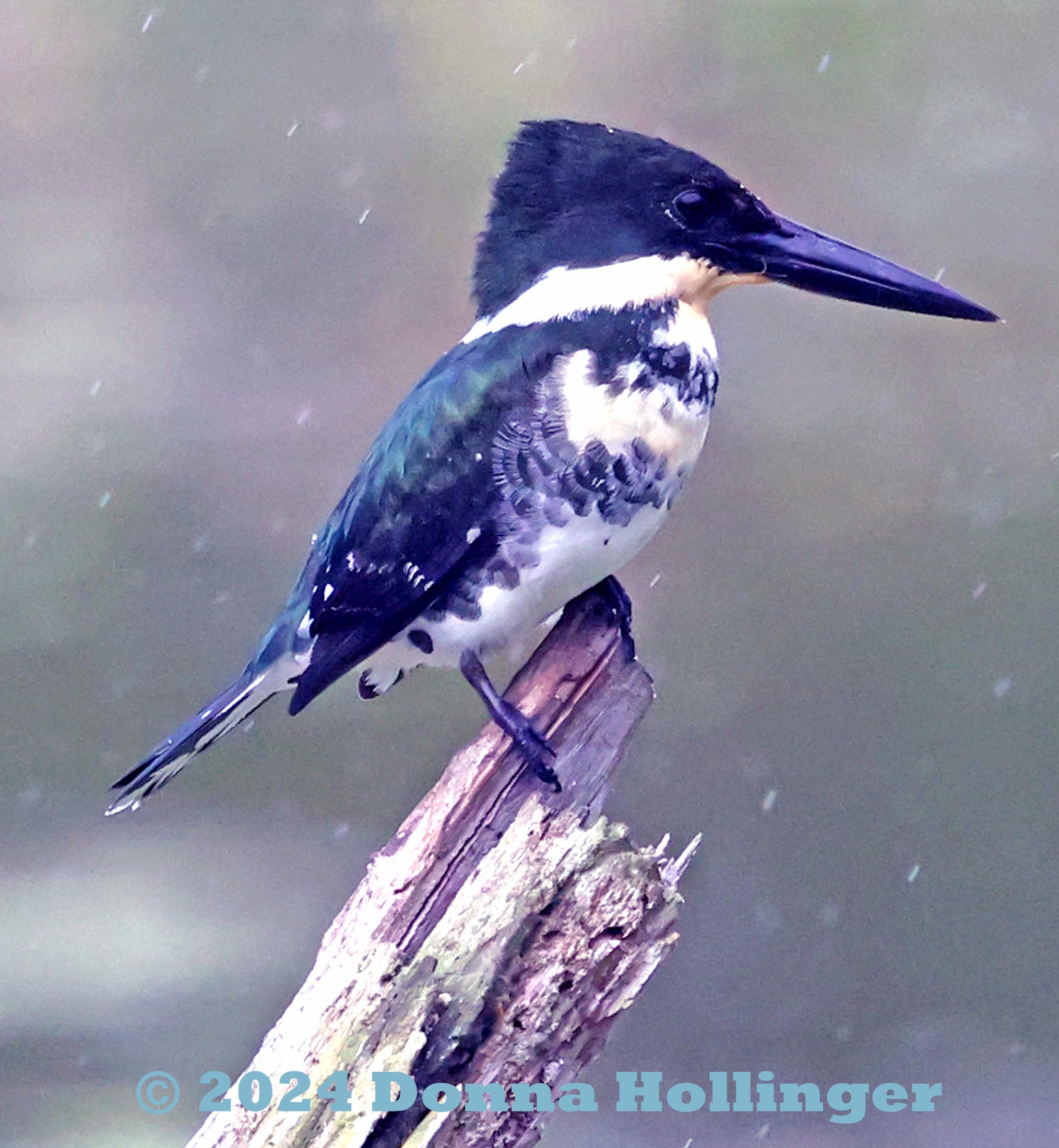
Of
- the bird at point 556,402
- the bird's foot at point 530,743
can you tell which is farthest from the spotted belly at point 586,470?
the bird's foot at point 530,743

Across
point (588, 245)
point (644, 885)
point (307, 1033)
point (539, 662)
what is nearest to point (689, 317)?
point (588, 245)

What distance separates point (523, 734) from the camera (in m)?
1.13

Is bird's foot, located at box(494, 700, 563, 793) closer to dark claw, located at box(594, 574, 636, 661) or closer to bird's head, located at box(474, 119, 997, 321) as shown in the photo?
dark claw, located at box(594, 574, 636, 661)


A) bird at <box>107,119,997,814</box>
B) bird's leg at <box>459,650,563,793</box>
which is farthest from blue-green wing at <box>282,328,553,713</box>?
bird's leg at <box>459,650,563,793</box>

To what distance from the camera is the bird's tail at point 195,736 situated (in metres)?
1.30

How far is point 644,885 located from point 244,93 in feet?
5.77

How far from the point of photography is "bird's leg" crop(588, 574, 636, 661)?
1254mm

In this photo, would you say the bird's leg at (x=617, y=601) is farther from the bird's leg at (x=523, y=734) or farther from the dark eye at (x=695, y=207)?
the dark eye at (x=695, y=207)

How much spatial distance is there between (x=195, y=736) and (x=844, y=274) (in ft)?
2.32

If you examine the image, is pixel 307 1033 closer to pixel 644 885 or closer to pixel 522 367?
pixel 644 885

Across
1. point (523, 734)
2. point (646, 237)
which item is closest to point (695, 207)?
point (646, 237)

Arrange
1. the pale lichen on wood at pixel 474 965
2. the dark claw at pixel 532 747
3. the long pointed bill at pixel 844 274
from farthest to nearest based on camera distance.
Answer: the long pointed bill at pixel 844 274 → the dark claw at pixel 532 747 → the pale lichen on wood at pixel 474 965

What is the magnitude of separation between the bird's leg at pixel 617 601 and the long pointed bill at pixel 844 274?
30 centimetres

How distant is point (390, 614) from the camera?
4.01 ft
